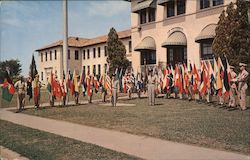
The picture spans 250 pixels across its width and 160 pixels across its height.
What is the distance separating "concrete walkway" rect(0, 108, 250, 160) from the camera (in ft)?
19.5

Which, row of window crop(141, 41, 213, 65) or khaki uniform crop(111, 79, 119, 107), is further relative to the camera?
row of window crop(141, 41, 213, 65)

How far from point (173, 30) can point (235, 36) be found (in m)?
9.19

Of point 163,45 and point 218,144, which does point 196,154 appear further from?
point 163,45

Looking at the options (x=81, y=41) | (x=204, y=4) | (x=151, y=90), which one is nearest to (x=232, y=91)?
(x=151, y=90)

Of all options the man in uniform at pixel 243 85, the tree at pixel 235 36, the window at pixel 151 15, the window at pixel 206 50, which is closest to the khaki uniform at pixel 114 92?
the man in uniform at pixel 243 85

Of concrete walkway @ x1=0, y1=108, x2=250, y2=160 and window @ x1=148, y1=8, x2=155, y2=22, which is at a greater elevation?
window @ x1=148, y1=8, x2=155, y2=22

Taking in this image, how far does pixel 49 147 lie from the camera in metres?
7.09

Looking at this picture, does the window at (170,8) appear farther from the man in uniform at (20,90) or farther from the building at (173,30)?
the man in uniform at (20,90)

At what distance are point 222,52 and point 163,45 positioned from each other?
875 centimetres

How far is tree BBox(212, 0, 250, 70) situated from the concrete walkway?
37.4 ft

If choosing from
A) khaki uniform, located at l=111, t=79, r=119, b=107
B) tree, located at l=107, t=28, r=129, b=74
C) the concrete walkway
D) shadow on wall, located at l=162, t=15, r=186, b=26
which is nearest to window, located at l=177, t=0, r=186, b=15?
shadow on wall, located at l=162, t=15, r=186, b=26

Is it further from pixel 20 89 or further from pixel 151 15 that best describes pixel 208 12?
pixel 20 89

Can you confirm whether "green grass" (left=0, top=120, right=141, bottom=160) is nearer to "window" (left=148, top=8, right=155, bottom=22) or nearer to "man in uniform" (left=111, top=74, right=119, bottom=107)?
"man in uniform" (left=111, top=74, right=119, bottom=107)

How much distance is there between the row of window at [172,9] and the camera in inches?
961
